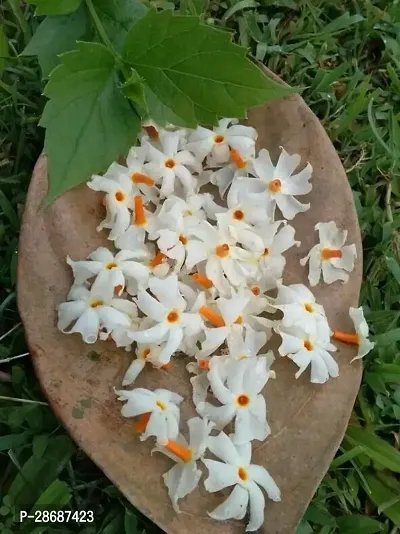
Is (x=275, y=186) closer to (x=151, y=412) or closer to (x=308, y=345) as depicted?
(x=308, y=345)

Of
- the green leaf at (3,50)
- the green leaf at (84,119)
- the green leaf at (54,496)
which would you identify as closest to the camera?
the green leaf at (84,119)

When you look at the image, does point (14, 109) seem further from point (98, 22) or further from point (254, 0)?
point (254, 0)

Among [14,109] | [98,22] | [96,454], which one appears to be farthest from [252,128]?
[96,454]

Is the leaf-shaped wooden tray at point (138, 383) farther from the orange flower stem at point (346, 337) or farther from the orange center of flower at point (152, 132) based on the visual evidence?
the orange center of flower at point (152, 132)

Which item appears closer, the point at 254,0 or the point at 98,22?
the point at 98,22

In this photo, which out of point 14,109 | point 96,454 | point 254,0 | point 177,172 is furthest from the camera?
point 254,0

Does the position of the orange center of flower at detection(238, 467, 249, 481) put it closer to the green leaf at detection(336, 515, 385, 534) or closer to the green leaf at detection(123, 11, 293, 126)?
the green leaf at detection(336, 515, 385, 534)

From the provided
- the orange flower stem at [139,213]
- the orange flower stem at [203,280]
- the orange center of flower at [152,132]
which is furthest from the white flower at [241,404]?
the orange center of flower at [152,132]
